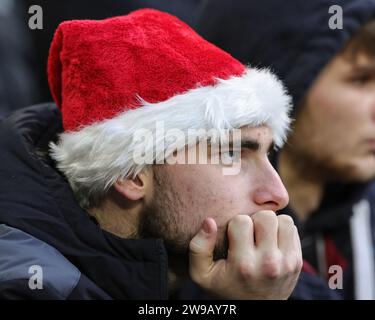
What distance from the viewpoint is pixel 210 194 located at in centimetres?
190

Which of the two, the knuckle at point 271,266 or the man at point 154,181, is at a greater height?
the man at point 154,181

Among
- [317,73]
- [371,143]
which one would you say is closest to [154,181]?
[317,73]

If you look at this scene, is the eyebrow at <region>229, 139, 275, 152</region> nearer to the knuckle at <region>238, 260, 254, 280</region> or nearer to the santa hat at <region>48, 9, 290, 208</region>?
the santa hat at <region>48, 9, 290, 208</region>

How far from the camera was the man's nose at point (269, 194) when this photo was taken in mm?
1890

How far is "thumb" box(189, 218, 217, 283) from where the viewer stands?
1.87 m

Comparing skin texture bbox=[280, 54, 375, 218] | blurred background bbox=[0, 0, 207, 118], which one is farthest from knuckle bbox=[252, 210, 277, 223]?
blurred background bbox=[0, 0, 207, 118]

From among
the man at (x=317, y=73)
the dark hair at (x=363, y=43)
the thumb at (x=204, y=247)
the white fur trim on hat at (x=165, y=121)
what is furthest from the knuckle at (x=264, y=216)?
the dark hair at (x=363, y=43)

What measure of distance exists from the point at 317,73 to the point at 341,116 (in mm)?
168

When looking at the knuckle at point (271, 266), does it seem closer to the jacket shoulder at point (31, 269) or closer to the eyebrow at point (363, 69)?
the jacket shoulder at point (31, 269)

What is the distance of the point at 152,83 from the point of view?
6.23 feet

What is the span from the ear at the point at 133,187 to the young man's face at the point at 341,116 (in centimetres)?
91

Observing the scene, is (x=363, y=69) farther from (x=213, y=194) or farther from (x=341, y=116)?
(x=213, y=194)
